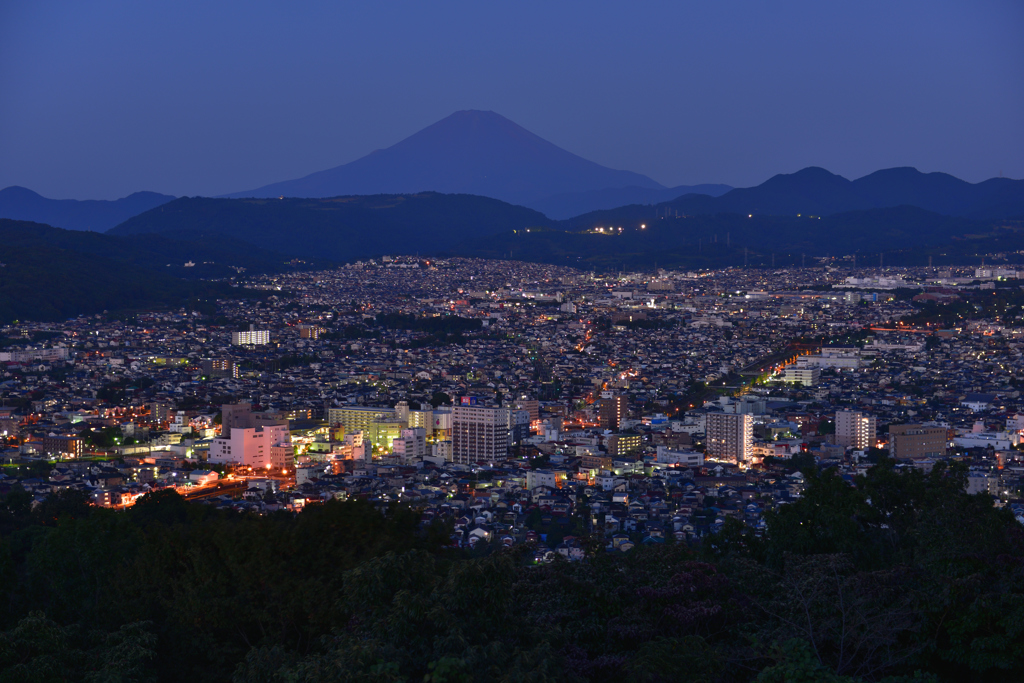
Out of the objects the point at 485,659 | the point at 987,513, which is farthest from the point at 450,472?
the point at 485,659

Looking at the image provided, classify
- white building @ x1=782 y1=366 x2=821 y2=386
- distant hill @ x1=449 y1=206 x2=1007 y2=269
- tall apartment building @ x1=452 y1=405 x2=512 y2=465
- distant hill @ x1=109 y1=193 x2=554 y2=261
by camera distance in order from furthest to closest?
distant hill @ x1=109 y1=193 x2=554 y2=261 → distant hill @ x1=449 y1=206 x2=1007 y2=269 → white building @ x1=782 y1=366 x2=821 y2=386 → tall apartment building @ x1=452 y1=405 x2=512 y2=465

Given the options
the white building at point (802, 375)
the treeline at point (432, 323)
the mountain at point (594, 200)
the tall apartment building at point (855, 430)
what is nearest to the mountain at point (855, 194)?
the mountain at point (594, 200)

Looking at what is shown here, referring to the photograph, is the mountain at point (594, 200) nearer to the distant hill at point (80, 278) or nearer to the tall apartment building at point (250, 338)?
the distant hill at point (80, 278)

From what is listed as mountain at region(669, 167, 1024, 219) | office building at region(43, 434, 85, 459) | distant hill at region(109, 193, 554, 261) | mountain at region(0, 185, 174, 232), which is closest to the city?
office building at region(43, 434, 85, 459)

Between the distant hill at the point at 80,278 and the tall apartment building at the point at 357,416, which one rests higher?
the distant hill at the point at 80,278

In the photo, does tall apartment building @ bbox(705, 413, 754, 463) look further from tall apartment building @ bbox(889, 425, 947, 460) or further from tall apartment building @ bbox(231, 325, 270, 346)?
tall apartment building @ bbox(231, 325, 270, 346)

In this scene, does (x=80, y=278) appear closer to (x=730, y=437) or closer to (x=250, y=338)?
(x=250, y=338)

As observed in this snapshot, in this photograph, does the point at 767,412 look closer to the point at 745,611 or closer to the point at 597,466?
the point at 597,466
